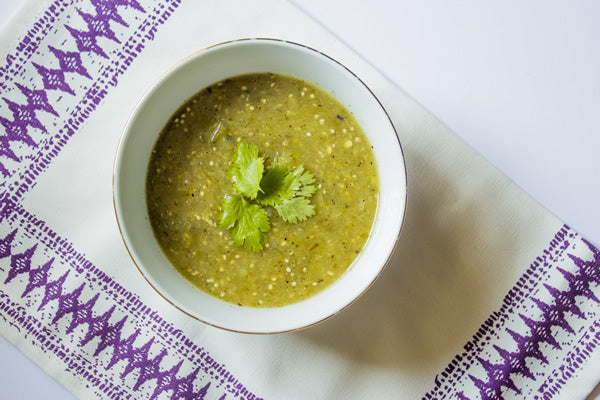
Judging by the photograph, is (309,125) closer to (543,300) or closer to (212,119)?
(212,119)

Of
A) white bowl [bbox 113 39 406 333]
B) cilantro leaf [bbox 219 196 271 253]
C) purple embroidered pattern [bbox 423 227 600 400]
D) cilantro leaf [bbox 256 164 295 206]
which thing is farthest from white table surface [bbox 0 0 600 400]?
cilantro leaf [bbox 219 196 271 253]

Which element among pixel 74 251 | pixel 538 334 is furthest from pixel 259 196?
pixel 538 334

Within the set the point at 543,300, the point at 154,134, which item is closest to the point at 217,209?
the point at 154,134

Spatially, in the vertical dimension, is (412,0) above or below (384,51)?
above

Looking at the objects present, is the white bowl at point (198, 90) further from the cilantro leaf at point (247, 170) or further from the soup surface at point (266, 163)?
the cilantro leaf at point (247, 170)

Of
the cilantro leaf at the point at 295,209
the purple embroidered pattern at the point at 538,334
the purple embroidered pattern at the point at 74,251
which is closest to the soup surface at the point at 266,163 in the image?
the cilantro leaf at the point at 295,209

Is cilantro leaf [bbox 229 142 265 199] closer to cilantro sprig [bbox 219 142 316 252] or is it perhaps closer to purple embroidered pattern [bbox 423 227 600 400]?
cilantro sprig [bbox 219 142 316 252]
